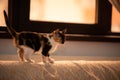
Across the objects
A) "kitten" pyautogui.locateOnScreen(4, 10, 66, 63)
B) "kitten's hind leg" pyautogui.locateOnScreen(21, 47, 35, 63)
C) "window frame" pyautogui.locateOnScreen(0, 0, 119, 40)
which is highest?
"window frame" pyautogui.locateOnScreen(0, 0, 119, 40)

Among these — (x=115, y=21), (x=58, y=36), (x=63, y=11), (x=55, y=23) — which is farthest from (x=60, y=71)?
(x=115, y=21)

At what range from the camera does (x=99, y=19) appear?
7.91ft

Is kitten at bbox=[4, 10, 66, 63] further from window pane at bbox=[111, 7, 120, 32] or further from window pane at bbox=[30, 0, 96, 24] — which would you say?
window pane at bbox=[111, 7, 120, 32]

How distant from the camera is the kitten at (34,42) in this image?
1.83m

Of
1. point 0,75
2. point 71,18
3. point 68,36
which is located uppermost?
point 71,18

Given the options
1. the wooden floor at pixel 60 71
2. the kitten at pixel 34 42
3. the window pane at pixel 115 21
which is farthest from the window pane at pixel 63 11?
the wooden floor at pixel 60 71

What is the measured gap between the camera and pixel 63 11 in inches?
94.3

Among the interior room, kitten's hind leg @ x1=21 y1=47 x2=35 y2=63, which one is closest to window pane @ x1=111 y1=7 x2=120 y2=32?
the interior room

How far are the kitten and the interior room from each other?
0.33 feet

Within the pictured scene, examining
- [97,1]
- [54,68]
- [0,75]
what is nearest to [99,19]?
Result: [97,1]

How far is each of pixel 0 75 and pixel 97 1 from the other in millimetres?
1168

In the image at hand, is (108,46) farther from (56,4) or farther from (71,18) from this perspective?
(56,4)

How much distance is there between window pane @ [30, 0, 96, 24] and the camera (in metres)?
2.31

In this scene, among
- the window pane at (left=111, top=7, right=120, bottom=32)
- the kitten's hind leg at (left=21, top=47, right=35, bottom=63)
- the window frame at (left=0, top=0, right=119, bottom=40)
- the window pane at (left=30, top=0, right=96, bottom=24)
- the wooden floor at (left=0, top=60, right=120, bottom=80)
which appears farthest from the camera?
the window pane at (left=111, top=7, right=120, bottom=32)
